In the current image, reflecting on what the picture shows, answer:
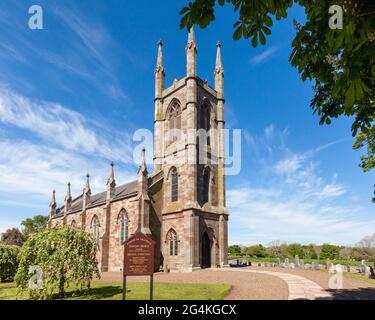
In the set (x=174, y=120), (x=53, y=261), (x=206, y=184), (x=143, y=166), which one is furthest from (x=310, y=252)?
(x=53, y=261)

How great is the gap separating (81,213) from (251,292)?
30324 mm

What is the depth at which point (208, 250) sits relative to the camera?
96.3ft

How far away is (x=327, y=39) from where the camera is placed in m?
3.13

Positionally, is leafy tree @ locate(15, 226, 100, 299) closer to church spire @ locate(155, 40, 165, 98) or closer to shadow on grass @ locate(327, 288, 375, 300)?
shadow on grass @ locate(327, 288, 375, 300)

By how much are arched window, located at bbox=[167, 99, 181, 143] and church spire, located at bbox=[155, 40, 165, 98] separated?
118 inches

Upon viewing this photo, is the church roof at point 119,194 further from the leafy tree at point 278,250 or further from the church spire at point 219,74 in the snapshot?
the leafy tree at point 278,250

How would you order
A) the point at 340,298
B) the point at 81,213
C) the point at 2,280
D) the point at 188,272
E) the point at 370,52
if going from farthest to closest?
1. the point at 81,213
2. the point at 188,272
3. the point at 2,280
4. the point at 340,298
5. the point at 370,52

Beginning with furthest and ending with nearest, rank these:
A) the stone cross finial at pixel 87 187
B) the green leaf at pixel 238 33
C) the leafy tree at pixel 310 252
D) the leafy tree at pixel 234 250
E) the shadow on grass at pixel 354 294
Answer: the leafy tree at pixel 234 250
the leafy tree at pixel 310 252
the stone cross finial at pixel 87 187
the shadow on grass at pixel 354 294
the green leaf at pixel 238 33

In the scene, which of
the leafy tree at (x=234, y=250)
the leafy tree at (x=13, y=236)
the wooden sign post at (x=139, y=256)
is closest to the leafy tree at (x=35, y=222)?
the leafy tree at (x=13, y=236)

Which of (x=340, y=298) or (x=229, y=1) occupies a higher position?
(x=229, y=1)

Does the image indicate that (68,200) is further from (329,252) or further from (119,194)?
(329,252)

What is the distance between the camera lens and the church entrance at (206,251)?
28.9m

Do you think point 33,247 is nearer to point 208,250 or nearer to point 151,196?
point 151,196

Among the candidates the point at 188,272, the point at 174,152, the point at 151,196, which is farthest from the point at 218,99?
the point at 188,272
